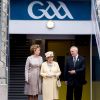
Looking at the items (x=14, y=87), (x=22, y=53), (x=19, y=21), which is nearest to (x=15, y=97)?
(x=14, y=87)

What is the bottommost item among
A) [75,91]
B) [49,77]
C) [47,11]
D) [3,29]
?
[75,91]

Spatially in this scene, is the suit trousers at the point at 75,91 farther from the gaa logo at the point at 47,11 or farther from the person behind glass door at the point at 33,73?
the gaa logo at the point at 47,11

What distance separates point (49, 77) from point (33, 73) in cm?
42

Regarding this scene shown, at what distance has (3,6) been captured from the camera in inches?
567

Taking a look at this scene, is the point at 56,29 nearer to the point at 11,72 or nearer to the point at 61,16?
the point at 61,16

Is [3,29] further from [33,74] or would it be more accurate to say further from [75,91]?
[75,91]

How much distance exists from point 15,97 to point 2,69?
2428 mm

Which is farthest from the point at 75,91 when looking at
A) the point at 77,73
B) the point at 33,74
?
the point at 33,74

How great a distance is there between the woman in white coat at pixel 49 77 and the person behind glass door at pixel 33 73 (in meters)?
0.19

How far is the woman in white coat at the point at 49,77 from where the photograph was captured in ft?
39.9

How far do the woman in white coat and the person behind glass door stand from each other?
7.3 inches

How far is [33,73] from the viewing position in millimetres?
12281

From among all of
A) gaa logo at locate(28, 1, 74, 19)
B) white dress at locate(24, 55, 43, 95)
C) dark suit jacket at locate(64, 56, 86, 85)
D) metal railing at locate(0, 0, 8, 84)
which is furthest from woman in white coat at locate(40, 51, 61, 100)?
gaa logo at locate(28, 1, 74, 19)

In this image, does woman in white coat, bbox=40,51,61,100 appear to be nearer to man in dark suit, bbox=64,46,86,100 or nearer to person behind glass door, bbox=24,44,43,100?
person behind glass door, bbox=24,44,43,100
